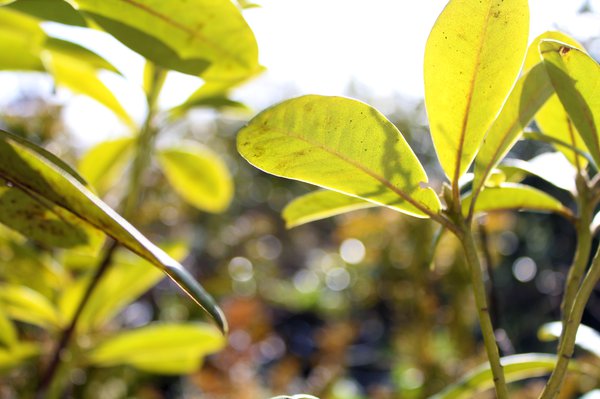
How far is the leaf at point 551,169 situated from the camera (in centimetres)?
65

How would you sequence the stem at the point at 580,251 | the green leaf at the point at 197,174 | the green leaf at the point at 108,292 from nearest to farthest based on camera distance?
the stem at the point at 580,251 < the green leaf at the point at 108,292 < the green leaf at the point at 197,174

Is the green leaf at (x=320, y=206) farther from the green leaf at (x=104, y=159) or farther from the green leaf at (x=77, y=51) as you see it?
the green leaf at (x=104, y=159)

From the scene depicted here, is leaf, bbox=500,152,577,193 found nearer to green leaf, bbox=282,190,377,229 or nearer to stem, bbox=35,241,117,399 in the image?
green leaf, bbox=282,190,377,229

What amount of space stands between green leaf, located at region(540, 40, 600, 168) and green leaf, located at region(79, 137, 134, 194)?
86 centimetres

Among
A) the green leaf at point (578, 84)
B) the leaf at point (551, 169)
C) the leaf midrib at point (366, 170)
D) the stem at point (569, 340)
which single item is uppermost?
the green leaf at point (578, 84)

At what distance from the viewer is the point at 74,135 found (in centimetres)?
193

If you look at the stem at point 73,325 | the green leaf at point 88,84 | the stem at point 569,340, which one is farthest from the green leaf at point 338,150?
Answer: the green leaf at point 88,84

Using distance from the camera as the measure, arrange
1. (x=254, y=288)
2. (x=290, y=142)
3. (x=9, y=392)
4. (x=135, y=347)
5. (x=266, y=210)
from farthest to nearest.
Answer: (x=266, y=210) < (x=254, y=288) < (x=9, y=392) < (x=135, y=347) < (x=290, y=142)

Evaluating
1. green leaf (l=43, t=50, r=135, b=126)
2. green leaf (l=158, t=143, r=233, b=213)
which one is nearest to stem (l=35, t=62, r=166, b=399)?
green leaf (l=43, t=50, r=135, b=126)

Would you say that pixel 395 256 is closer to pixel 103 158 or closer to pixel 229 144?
pixel 103 158

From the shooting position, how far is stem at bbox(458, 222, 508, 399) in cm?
47

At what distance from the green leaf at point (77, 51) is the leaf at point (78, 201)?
0.37 metres

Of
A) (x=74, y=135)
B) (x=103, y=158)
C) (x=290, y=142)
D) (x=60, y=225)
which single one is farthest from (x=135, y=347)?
(x=74, y=135)

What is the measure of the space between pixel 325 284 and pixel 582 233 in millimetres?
3460
